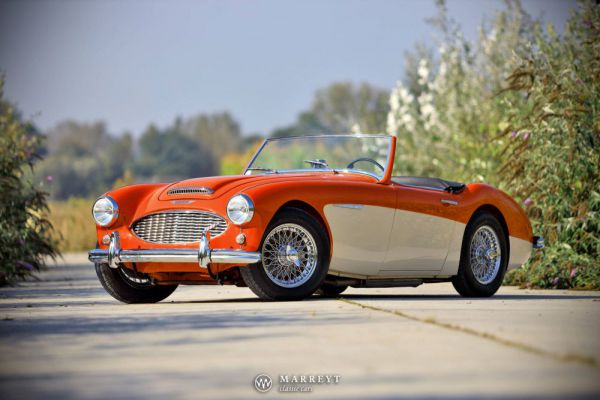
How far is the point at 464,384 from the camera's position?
15.3ft

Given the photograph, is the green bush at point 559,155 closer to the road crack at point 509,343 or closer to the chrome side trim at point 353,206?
the chrome side trim at point 353,206

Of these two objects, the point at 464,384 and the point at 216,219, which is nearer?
the point at 464,384

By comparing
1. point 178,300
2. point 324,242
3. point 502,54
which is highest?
point 502,54

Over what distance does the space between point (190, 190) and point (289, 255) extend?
38.4 inches

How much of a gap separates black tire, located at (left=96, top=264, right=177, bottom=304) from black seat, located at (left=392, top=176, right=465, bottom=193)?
237 cm

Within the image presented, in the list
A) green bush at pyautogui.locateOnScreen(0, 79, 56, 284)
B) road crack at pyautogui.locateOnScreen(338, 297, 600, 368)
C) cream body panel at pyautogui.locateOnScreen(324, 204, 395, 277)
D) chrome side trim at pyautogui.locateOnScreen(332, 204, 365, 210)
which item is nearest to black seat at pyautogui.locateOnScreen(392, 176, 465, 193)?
cream body panel at pyautogui.locateOnScreen(324, 204, 395, 277)

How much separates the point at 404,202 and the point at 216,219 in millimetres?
1792

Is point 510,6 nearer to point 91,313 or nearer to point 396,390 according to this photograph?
point 91,313

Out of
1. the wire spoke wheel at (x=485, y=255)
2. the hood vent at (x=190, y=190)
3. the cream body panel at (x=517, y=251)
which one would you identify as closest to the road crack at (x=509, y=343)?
the hood vent at (x=190, y=190)

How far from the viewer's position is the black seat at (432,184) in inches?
413

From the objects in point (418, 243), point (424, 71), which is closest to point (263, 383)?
point (418, 243)

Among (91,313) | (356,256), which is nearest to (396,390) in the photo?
(91,313)

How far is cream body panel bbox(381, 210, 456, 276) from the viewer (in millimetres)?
9812

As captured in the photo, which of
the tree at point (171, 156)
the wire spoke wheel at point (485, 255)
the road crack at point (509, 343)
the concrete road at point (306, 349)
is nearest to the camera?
the concrete road at point (306, 349)
